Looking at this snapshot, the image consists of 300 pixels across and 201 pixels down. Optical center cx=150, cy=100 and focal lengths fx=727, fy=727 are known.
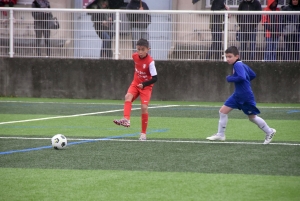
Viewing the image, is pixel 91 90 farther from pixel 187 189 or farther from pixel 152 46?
pixel 187 189

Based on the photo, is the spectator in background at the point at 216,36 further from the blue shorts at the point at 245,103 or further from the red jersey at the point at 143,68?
the blue shorts at the point at 245,103

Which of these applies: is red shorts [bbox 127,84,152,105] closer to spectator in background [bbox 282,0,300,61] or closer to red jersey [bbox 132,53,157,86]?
red jersey [bbox 132,53,157,86]

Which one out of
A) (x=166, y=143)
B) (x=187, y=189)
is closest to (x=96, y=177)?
(x=187, y=189)

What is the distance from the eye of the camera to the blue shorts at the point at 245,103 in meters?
11.0

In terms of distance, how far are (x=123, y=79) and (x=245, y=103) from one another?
27.0 feet

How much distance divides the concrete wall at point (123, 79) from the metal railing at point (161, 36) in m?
0.21

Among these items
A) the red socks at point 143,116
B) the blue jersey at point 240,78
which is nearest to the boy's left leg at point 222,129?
the blue jersey at point 240,78

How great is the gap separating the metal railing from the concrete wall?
0.21 metres

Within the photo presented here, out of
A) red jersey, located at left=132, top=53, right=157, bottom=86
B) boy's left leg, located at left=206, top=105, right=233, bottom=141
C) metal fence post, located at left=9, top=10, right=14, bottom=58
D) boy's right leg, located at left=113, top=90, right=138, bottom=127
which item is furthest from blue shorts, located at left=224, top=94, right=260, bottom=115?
metal fence post, located at left=9, top=10, right=14, bottom=58

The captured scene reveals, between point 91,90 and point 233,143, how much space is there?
896 cm

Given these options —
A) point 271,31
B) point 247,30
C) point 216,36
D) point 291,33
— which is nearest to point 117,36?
point 216,36

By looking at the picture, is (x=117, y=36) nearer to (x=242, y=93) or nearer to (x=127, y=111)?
(x=127, y=111)

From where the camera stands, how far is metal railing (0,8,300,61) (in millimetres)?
18250

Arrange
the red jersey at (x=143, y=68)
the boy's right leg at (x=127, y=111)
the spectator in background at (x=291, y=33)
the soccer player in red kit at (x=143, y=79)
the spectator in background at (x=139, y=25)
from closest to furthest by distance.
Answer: the boy's right leg at (x=127, y=111), the soccer player in red kit at (x=143, y=79), the red jersey at (x=143, y=68), the spectator in background at (x=291, y=33), the spectator in background at (x=139, y=25)
